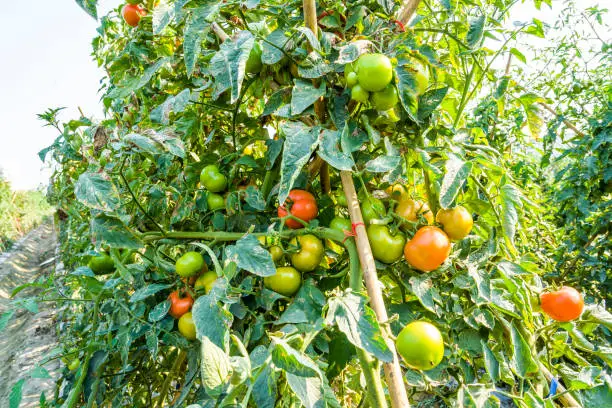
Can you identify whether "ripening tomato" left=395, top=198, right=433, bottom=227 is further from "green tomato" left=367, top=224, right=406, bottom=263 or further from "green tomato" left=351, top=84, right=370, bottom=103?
"green tomato" left=351, top=84, right=370, bottom=103

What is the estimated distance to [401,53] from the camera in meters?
0.64

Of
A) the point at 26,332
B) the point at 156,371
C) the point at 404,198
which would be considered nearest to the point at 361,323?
the point at 404,198

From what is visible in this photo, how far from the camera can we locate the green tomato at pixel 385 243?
645 millimetres

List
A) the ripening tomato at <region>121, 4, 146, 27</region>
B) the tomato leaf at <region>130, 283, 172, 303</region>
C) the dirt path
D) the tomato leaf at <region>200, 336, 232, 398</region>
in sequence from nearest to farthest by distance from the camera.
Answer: the tomato leaf at <region>200, 336, 232, 398</region>
the tomato leaf at <region>130, 283, 172, 303</region>
the ripening tomato at <region>121, 4, 146, 27</region>
the dirt path

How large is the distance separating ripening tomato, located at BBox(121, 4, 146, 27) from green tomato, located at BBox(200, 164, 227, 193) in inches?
18.8

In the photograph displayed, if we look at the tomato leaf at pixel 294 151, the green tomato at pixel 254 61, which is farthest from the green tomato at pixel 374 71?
the green tomato at pixel 254 61

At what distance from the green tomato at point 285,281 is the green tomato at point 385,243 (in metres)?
0.15

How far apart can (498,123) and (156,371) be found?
7.78 feet

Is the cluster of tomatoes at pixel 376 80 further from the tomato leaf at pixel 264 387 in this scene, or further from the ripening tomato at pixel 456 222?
the tomato leaf at pixel 264 387

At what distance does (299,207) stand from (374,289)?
24cm

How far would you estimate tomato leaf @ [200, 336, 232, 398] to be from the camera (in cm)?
42

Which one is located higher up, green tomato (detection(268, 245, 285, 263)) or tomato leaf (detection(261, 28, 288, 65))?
tomato leaf (detection(261, 28, 288, 65))

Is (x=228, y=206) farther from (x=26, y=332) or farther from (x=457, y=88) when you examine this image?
(x=26, y=332)

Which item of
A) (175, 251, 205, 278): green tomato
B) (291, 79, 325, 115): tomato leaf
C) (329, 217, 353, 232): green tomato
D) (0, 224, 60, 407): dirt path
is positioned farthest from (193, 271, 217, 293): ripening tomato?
(0, 224, 60, 407): dirt path
